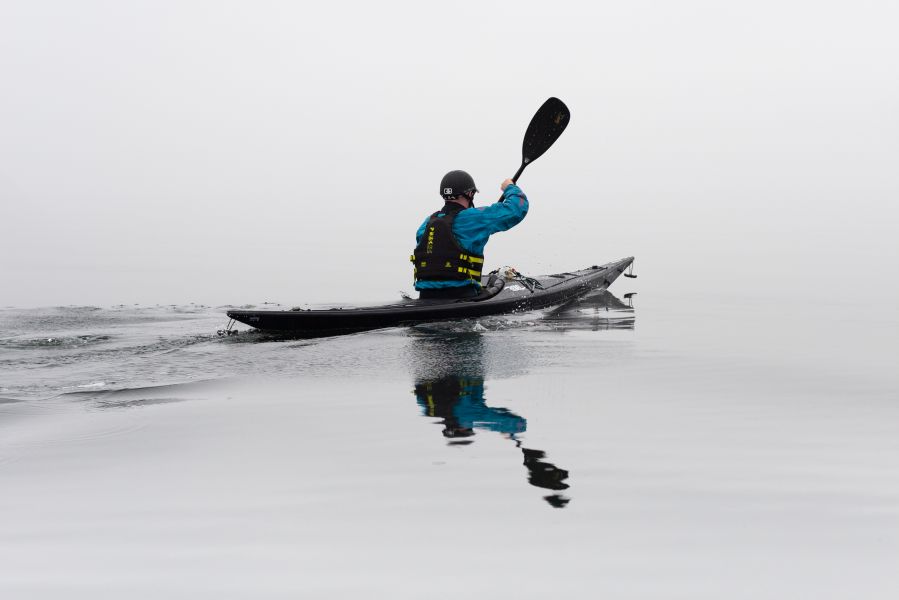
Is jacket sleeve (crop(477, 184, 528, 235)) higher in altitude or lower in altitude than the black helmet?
lower

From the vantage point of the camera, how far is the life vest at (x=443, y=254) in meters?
7.54

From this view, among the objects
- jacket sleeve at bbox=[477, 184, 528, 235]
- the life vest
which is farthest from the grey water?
jacket sleeve at bbox=[477, 184, 528, 235]

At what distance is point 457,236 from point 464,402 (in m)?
3.90

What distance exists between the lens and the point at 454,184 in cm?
769

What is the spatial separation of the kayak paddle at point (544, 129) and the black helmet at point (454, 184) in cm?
195

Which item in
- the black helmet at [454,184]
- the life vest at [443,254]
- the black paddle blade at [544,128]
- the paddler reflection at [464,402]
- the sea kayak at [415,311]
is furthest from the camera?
the black paddle blade at [544,128]

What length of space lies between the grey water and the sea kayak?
0.99 meters

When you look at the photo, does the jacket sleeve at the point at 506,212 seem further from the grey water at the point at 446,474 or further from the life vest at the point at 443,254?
the grey water at the point at 446,474

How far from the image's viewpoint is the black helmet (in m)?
7.69

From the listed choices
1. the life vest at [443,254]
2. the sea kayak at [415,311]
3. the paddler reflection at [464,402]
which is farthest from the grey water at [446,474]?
the life vest at [443,254]

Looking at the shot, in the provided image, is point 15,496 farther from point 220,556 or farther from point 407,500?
point 407,500

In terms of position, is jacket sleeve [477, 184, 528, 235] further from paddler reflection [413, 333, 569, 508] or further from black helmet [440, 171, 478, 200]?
paddler reflection [413, 333, 569, 508]

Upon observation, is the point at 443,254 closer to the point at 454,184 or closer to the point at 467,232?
the point at 467,232

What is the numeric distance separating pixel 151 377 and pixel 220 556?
11.2 ft
